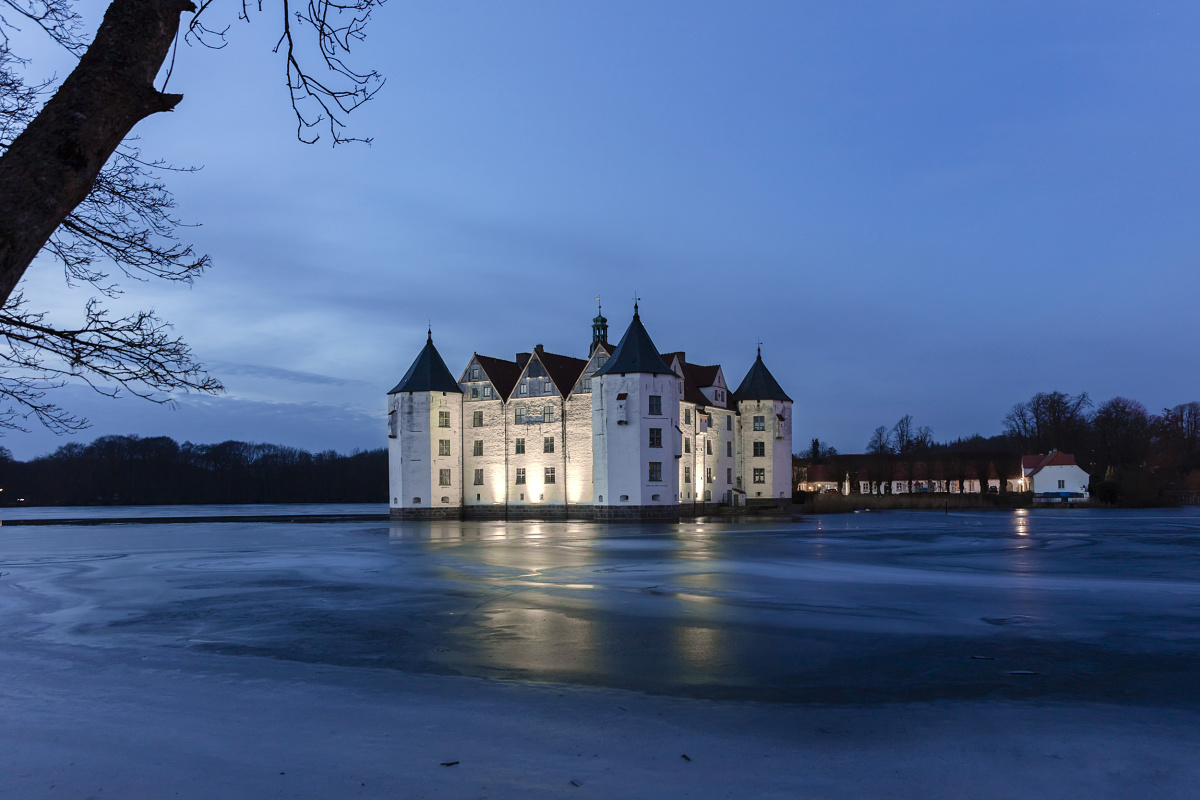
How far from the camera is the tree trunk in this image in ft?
10.5

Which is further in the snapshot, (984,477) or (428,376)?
(984,477)

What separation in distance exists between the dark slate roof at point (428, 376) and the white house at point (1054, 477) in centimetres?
6862

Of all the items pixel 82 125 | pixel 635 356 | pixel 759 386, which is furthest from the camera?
pixel 759 386

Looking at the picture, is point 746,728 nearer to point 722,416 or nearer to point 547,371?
point 547,371

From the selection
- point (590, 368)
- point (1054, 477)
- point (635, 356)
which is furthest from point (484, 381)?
point (1054, 477)

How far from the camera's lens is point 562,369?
61.7 m

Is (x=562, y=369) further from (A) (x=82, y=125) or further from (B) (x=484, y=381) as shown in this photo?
(A) (x=82, y=125)

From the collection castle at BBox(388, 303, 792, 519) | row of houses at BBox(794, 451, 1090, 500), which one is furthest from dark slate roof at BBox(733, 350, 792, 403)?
row of houses at BBox(794, 451, 1090, 500)

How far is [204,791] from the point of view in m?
4.96

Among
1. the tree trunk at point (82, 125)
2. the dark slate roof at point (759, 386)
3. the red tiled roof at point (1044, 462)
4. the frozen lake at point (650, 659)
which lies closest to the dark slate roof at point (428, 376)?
the dark slate roof at point (759, 386)

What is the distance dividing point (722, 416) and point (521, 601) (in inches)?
2087

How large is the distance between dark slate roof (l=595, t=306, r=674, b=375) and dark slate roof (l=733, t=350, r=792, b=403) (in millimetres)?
14035

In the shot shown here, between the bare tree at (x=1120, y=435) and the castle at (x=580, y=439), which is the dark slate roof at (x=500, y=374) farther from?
the bare tree at (x=1120, y=435)

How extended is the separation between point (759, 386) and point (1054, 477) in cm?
5146
